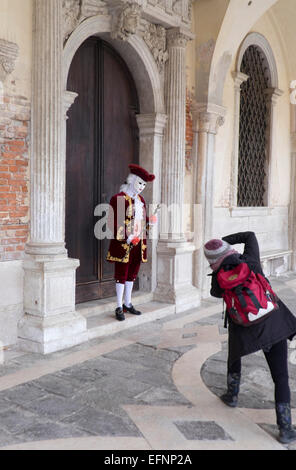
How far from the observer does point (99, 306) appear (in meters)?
5.45

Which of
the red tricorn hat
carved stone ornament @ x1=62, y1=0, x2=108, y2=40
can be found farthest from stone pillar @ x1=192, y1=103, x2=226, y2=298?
carved stone ornament @ x1=62, y1=0, x2=108, y2=40

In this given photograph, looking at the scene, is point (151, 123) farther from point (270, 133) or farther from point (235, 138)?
point (270, 133)

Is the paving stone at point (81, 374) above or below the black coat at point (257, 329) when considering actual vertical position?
below

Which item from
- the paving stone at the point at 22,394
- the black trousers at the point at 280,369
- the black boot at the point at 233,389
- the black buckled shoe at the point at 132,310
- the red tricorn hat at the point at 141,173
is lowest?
the paving stone at the point at 22,394

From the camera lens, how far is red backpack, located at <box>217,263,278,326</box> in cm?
279

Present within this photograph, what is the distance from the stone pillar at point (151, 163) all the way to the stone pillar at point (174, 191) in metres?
0.08

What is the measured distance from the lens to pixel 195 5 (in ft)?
21.4

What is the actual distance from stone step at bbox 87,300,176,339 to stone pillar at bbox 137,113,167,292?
0.36 metres

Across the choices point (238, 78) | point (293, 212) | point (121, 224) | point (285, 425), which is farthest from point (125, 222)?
point (293, 212)

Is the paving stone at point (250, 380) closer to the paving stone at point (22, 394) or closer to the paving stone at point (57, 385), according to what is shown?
the paving stone at point (57, 385)

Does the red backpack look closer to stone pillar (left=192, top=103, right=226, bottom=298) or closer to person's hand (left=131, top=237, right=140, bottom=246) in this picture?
person's hand (left=131, top=237, right=140, bottom=246)

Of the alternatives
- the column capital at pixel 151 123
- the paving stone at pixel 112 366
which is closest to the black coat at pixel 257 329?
the paving stone at pixel 112 366

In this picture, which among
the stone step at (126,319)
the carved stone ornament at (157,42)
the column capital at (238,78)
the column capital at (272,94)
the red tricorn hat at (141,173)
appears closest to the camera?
the stone step at (126,319)

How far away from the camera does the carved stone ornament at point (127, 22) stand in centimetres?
524
